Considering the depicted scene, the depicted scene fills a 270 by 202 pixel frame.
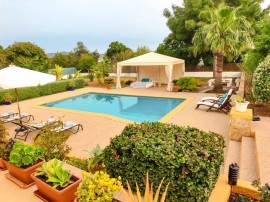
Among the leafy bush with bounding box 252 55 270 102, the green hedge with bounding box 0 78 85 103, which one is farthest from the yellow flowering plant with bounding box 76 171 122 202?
the green hedge with bounding box 0 78 85 103

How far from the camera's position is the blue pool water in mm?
13687

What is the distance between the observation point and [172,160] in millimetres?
3162

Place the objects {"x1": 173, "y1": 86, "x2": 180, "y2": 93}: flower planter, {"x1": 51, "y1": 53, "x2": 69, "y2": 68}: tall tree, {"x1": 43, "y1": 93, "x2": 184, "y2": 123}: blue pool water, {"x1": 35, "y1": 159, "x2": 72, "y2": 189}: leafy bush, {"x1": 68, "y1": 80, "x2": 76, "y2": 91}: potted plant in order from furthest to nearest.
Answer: {"x1": 51, "y1": 53, "x2": 69, "y2": 68}: tall tree
{"x1": 68, "y1": 80, "x2": 76, "y2": 91}: potted plant
{"x1": 173, "y1": 86, "x2": 180, "y2": 93}: flower planter
{"x1": 43, "y1": 93, "x2": 184, "y2": 123}: blue pool water
{"x1": 35, "y1": 159, "x2": 72, "y2": 189}: leafy bush

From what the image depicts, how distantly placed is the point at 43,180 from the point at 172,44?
25.9 metres

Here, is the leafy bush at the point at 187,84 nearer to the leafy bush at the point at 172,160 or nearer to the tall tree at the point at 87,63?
the leafy bush at the point at 172,160

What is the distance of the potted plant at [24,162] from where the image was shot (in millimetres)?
4047

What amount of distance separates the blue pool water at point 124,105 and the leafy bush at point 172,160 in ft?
28.0

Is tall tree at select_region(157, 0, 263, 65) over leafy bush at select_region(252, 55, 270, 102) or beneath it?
over

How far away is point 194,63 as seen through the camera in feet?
92.6

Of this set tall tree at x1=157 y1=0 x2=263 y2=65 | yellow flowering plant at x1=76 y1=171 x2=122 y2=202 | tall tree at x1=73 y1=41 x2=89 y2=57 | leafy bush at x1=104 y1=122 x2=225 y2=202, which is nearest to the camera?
yellow flowering plant at x1=76 y1=171 x2=122 y2=202

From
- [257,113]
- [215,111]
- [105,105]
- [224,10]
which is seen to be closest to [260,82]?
[257,113]

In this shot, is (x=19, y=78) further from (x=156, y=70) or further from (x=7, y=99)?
(x=156, y=70)

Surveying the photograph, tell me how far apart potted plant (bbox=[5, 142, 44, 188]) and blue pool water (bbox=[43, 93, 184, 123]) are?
8.51 m

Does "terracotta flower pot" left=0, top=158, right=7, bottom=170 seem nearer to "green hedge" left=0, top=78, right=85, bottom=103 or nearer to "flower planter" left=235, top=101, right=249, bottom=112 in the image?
"flower planter" left=235, top=101, right=249, bottom=112
